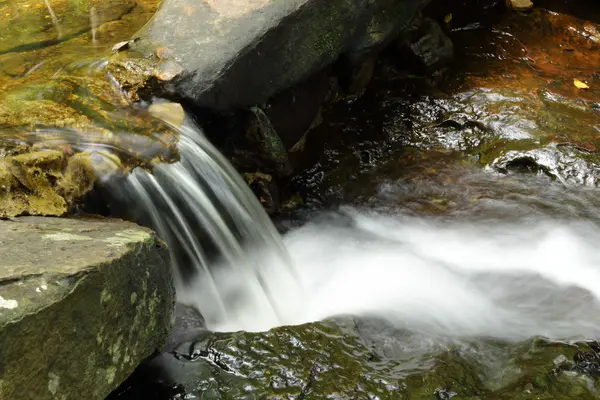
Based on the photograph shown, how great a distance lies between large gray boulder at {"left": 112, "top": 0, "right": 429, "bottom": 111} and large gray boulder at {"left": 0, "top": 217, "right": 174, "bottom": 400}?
1.66 m

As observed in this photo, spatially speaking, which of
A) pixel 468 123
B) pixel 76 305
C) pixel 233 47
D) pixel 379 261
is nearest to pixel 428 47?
pixel 468 123

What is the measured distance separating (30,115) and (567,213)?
4.10 metres

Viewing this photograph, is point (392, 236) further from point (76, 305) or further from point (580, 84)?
point (580, 84)

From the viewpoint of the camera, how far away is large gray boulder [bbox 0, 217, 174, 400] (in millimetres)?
1653

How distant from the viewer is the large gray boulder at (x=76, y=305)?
1.65 metres

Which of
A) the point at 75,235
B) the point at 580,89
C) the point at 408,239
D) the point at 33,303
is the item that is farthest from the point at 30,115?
the point at 580,89

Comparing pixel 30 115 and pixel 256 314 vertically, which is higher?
pixel 30 115

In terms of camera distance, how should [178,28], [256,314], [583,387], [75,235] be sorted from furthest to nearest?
[178,28] → [256,314] → [583,387] → [75,235]

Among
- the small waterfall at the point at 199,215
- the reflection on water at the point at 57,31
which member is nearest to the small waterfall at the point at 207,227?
the small waterfall at the point at 199,215

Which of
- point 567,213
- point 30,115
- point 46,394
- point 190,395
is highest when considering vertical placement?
point 30,115

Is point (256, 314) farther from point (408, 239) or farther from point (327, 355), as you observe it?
point (408, 239)

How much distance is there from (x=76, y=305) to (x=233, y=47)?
2.58 meters

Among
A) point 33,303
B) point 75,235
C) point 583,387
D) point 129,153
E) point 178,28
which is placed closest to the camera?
point 33,303

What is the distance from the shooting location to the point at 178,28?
4.06m
